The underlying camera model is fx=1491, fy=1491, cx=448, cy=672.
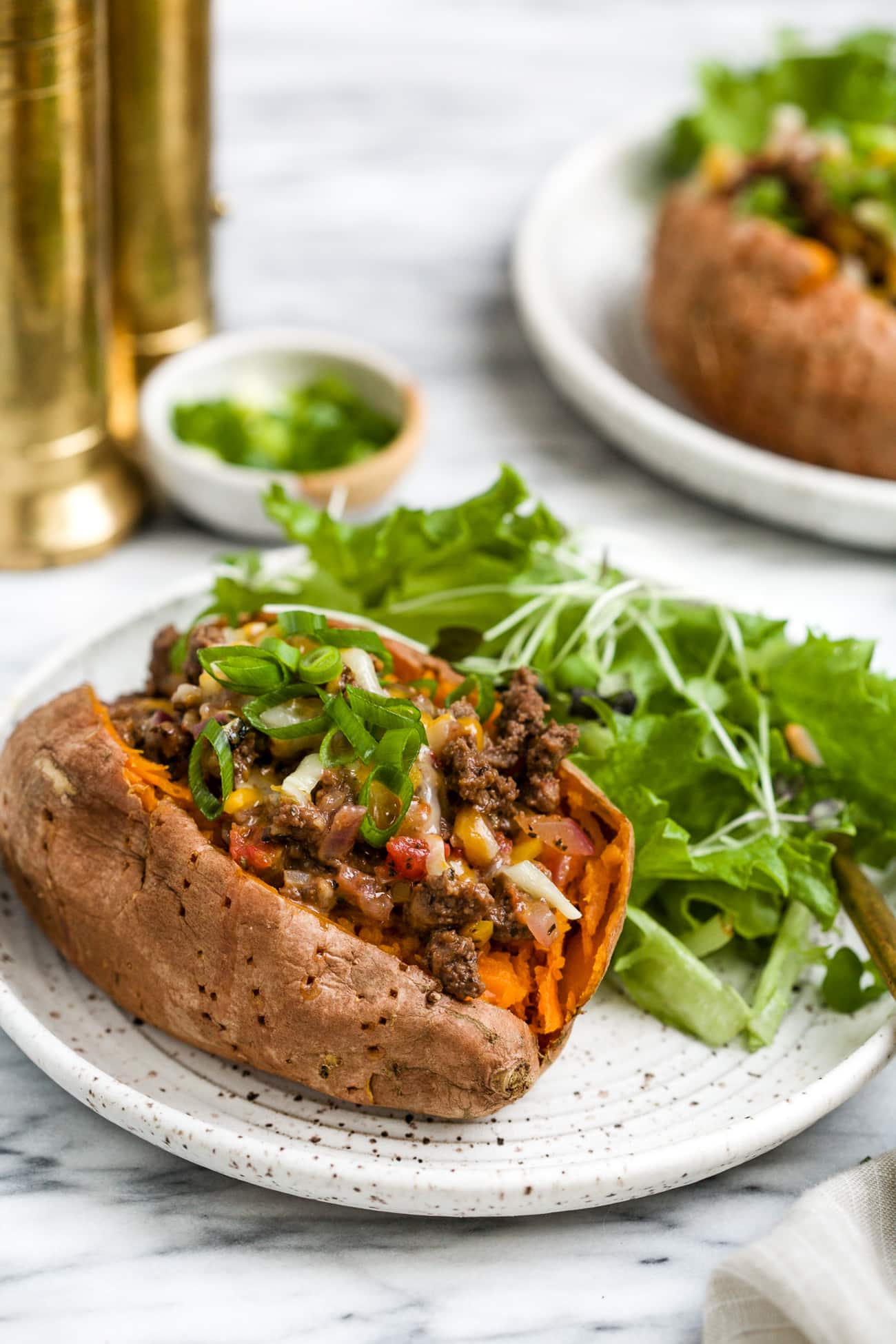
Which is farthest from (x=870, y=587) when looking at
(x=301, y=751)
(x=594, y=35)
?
(x=594, y=35)

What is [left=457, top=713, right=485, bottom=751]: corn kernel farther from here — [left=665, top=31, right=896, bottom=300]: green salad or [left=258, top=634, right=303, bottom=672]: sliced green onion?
[left=665, top=31, right=896, bottom=300]: green salad

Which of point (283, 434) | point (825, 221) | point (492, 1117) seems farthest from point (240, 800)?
point (825, 221)

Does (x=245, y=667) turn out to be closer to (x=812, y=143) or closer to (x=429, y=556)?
(x=429, y=556)

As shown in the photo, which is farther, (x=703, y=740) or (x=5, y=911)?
(x=703, y=740)

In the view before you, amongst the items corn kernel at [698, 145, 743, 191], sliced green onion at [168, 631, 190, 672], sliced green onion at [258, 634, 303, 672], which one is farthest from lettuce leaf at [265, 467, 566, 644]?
corn kernel at [698, 145, 743, 191]

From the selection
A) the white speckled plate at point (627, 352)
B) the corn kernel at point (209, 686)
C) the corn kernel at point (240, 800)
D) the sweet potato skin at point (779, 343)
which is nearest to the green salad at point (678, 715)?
the corn kernel at point (209, 686)

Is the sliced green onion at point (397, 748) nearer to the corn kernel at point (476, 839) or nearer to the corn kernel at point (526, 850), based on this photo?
the corn kernel at point (476, 839)

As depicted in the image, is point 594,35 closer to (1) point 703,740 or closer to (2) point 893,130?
(2) point 893,130
